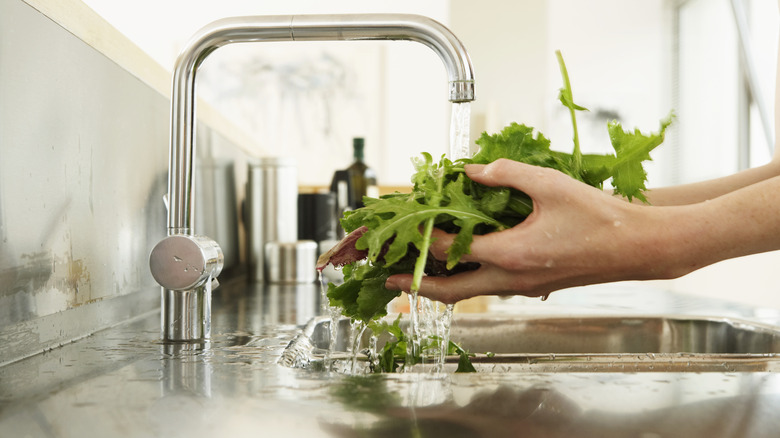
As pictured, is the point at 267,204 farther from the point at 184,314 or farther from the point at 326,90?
the point at 326,90

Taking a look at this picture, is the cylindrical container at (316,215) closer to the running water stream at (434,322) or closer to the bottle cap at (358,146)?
the bottle cap at (358,146)

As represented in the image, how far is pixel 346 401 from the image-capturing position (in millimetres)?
434

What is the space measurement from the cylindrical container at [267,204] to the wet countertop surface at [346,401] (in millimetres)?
1284

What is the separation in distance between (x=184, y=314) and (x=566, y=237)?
0.41m

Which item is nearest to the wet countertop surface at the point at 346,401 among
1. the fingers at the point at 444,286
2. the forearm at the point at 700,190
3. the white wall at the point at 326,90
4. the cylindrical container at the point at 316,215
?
the fingers at the point at 444,286

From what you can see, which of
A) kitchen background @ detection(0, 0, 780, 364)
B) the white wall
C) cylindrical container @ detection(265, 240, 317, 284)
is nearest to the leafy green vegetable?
cylindrical container @ detection(265, 240, 317, 284)

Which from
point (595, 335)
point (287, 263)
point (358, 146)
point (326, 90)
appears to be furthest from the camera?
point (326, 90)

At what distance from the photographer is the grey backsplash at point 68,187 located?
0.61 meters

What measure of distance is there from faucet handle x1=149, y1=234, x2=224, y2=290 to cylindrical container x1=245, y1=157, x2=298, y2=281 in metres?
1.24

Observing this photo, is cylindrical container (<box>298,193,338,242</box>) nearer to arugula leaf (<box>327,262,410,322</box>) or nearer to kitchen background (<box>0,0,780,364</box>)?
kitchen background (<box>0,0,780,364</box>)

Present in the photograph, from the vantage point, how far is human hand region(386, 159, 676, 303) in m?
0.48

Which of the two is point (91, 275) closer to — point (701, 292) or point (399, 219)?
point (399, 219)

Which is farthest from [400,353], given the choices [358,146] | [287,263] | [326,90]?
[326,90]

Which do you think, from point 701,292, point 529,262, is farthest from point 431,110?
point 529,262
